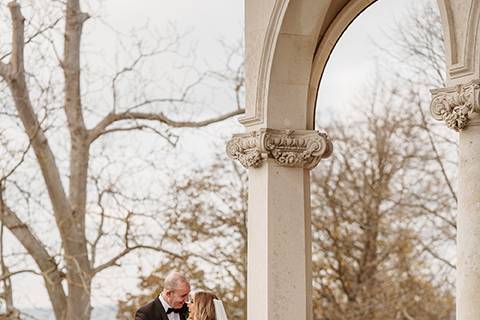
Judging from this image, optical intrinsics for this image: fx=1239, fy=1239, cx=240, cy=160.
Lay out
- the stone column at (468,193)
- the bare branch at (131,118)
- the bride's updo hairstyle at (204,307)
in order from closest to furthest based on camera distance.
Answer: the stone column at (468,193) < the bride's updo hairstyle at (204,307) < the bare branch at (131,118)

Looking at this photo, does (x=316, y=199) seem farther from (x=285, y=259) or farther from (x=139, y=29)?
(x=285, y=259)

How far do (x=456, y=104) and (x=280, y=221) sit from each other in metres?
2.80

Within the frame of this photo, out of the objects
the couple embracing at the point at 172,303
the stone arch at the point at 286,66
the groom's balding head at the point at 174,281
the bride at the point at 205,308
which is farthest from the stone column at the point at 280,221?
the bride at the point at 205,308

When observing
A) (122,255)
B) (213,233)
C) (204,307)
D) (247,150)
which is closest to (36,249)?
(122,255)

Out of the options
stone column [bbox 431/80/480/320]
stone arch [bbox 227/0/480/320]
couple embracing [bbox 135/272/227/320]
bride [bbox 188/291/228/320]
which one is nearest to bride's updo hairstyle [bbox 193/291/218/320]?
bride [bbox 188/291/228/320]

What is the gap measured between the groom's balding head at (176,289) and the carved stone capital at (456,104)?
9.03 feet

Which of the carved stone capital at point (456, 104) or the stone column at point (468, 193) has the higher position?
the carved stone capital at point (456, 104)

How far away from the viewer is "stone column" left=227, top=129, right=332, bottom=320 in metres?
11.8

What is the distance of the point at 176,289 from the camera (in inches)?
434

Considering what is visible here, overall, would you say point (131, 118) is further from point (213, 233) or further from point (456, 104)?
point (456, 104)

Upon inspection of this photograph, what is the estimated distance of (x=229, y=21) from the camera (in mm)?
30203

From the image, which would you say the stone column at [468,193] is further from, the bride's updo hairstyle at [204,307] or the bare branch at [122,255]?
the bare branch at [122,255]

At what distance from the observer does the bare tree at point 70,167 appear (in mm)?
22859

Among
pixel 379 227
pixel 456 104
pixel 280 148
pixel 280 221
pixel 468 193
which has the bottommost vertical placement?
pixel 468 193
